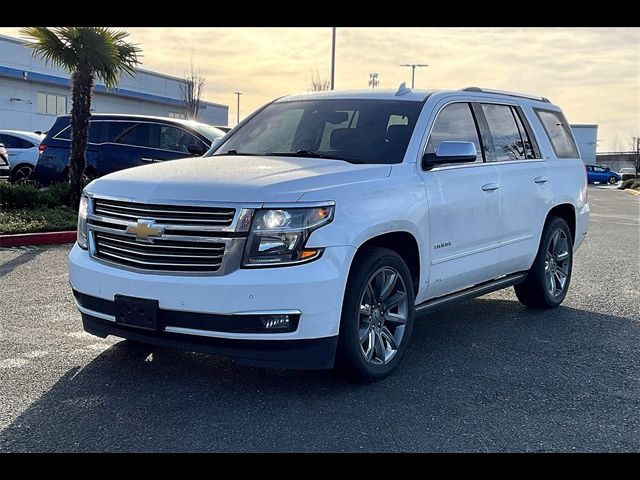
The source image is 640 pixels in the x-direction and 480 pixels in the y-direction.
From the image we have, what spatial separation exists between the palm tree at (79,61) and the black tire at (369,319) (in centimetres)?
923

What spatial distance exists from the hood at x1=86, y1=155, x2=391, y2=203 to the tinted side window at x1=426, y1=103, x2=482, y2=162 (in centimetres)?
73

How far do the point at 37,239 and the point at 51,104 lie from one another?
34933 mm

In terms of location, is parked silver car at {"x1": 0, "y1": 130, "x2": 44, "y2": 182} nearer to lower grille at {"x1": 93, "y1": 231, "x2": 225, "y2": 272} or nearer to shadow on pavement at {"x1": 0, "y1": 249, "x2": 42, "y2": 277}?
shadow on pavement at {"x1": 0, "y1": 249, "x2": 42, "y2": 277}

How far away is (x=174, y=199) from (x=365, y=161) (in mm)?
1478

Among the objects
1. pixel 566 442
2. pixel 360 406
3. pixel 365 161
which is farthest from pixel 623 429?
pixel 365 161

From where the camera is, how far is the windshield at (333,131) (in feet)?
16.9

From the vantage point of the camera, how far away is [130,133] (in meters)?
13.8

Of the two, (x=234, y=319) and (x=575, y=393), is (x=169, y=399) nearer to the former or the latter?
(x=234, y=319)

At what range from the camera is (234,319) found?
3945mm

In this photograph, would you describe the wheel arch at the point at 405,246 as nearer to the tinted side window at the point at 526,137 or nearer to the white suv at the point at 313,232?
the white suv at the point at 313,232

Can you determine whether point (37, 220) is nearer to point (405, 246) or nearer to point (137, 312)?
point (137, 312)

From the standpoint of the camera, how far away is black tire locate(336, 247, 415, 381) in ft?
14.0

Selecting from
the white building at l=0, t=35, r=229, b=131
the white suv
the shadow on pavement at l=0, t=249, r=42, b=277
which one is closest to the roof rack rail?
the white suv
